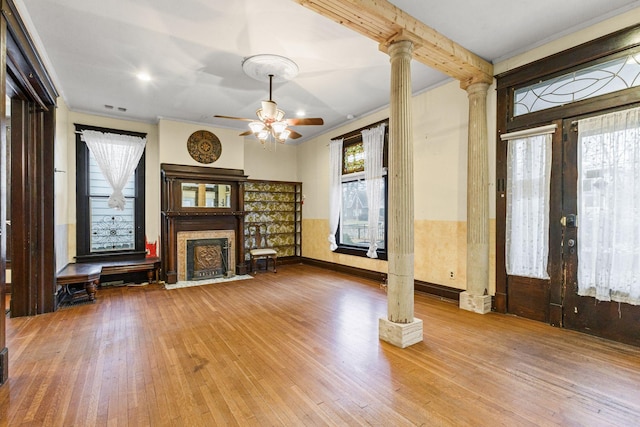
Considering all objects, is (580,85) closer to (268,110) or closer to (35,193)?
(268,110)

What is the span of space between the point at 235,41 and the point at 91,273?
398cm

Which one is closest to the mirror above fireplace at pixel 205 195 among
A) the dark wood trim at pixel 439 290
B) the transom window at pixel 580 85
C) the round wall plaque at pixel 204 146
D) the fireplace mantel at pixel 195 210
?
the fireplace mantel at pixel 195 210

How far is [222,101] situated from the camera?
5285 millimetres

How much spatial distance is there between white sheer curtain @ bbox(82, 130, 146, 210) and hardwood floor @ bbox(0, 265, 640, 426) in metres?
2.61

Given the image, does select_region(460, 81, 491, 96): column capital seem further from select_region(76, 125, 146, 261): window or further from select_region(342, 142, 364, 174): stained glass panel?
select_region(76, 125, 146, 261): window

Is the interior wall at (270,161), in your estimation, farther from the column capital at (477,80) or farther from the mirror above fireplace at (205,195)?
the column capital at (477,80)

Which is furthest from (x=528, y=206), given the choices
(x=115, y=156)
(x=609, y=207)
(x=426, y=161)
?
(x=115, y=156)

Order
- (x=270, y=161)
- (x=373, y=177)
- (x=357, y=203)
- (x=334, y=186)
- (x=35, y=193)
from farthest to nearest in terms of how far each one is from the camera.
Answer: (x=270, y=161) → (x=334, y=186) → (x=357, y=203) → (x=373, y=177) → (x=35, y=193)

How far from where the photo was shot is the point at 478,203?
4.03m

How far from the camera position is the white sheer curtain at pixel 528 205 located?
3.54 m

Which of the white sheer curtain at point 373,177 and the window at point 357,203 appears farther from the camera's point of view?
the window at point 357,203

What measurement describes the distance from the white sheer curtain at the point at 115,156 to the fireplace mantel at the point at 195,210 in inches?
28.0

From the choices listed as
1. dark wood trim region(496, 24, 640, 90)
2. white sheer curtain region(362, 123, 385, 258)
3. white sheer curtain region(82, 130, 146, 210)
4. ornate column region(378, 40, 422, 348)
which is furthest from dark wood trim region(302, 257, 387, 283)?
white sheer curtain region(82, 130, 146, 210)

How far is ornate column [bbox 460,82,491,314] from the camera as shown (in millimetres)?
4023
